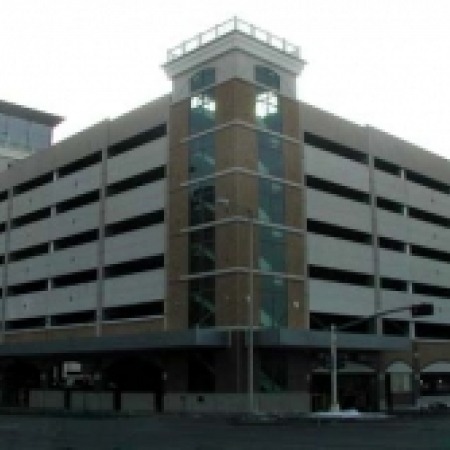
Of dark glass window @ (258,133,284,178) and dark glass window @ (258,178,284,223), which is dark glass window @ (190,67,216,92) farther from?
dark glass window @ (258,178,284,223)

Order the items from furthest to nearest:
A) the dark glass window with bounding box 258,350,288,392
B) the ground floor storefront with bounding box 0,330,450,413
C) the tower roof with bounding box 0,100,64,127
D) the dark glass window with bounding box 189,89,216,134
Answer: the tower roof with bounding box 0,100,64,127 → the dark glass window with bounding box 189,89,216,134 → the dark glass window with bounding box 258,350,288,392 → the ground floor storefront with bounding box 0,330,450,413

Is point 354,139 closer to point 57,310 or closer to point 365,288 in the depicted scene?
point 365,288

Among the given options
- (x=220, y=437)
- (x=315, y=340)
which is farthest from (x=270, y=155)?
(x=220, y=437)

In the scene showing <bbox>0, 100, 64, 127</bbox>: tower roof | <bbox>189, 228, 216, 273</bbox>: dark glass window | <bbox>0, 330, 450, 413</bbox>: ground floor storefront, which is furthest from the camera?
<bbox>0, 100, 64, 127</bbox>: tower roof

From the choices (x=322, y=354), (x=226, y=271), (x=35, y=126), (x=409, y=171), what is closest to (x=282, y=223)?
(x=226, y=271)

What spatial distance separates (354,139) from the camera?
214 feet

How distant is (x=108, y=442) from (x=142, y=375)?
31324mm

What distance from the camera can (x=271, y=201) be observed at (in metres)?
56.2

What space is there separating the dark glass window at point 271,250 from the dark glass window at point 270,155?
4.65 m

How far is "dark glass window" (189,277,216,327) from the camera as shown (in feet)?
175

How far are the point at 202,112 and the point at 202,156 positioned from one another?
3.67 metres

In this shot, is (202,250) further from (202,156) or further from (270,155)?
(270,155)

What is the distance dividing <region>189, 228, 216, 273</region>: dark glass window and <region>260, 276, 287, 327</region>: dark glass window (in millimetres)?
4181

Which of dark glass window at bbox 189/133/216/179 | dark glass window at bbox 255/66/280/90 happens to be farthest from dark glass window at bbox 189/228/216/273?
dark glass window at bbox 255/66/280/90
